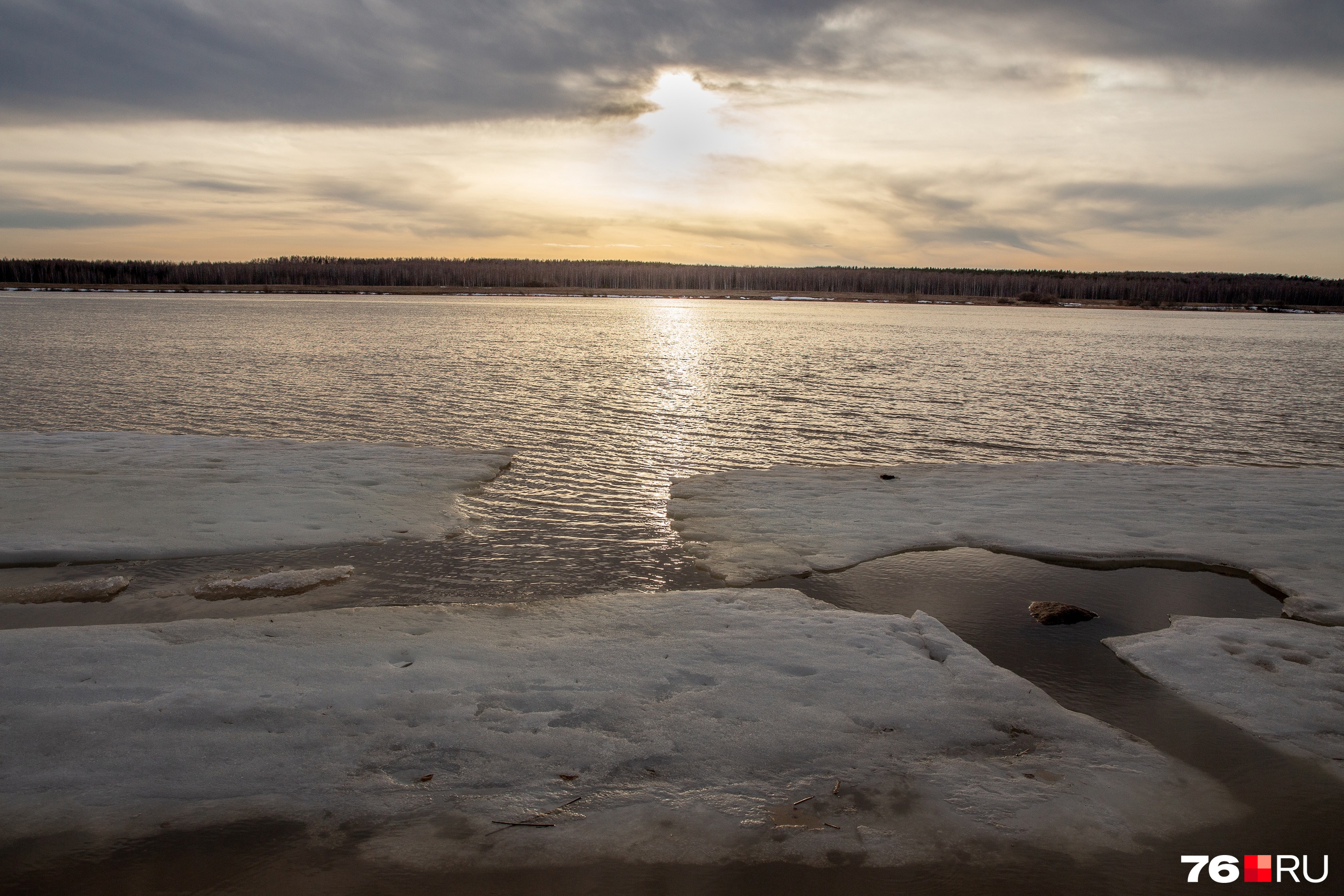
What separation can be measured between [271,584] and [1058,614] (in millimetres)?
7632

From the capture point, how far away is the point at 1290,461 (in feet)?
47.6

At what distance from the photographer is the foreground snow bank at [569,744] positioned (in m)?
3.94

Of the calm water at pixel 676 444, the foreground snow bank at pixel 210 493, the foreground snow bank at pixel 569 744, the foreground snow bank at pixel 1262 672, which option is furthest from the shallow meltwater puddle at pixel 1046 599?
the foreground snow bank at pixel 210 493

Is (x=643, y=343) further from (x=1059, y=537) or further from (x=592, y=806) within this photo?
(x=592, y=806)

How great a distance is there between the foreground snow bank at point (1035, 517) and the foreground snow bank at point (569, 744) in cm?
257

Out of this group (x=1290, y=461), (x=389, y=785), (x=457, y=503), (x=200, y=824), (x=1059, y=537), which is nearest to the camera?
(x=200, y=824)

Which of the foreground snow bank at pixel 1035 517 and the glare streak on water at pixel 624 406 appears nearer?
the foreground snow bank at pixel 1035 517

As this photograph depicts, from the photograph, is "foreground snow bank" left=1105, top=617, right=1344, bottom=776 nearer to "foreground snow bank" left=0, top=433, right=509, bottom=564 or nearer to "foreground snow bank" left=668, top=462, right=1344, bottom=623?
"foreground snow bank" left=668, top=462, right=1344, bottom=623

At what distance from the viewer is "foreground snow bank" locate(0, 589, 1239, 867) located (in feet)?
12.9

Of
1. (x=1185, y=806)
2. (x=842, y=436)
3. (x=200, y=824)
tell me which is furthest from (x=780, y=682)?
(x=842, y=436)

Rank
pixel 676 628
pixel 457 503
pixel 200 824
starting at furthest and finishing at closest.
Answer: pixel 457 503, pixel 676 628, pixel 200 824

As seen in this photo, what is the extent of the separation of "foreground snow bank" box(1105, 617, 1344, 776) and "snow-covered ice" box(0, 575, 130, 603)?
930 cm

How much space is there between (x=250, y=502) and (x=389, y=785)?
6.82 metres

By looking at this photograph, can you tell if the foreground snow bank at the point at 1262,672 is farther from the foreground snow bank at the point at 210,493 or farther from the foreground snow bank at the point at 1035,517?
the foreground snow bank at the point at 210,493
